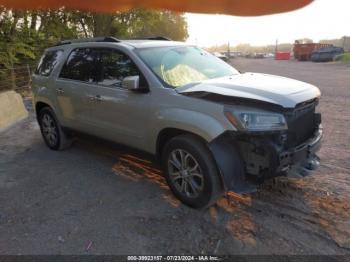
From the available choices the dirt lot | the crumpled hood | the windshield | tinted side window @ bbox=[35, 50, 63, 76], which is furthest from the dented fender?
tinted side window @ bbox=[35, 50, 63, 76]

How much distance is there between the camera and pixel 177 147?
3.81 meters

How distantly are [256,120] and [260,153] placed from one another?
12.6 inches

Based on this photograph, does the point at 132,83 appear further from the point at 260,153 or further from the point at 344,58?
the point at 344,58

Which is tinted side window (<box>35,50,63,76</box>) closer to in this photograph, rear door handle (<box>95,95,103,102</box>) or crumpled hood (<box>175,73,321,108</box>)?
rear door handle (<box>95,95,103,102</box>)

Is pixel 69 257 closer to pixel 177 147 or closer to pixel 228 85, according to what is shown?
pixel 177 147

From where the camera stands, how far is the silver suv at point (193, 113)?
3.36 m

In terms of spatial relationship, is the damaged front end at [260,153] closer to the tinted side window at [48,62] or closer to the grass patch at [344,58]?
the tinted side window at [48,62]

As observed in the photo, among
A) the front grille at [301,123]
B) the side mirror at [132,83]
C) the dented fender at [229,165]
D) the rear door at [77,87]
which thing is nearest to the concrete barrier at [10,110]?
the rear door at [77,87]

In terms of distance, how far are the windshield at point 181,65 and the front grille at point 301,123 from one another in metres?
1.19

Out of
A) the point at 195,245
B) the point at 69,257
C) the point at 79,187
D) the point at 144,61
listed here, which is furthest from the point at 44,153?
the point at 195,245

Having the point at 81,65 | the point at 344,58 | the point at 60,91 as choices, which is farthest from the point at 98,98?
the point at 344,58

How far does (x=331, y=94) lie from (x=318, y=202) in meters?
9.00

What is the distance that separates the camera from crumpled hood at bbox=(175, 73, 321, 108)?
11.1 feet

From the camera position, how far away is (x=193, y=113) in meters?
3.60
